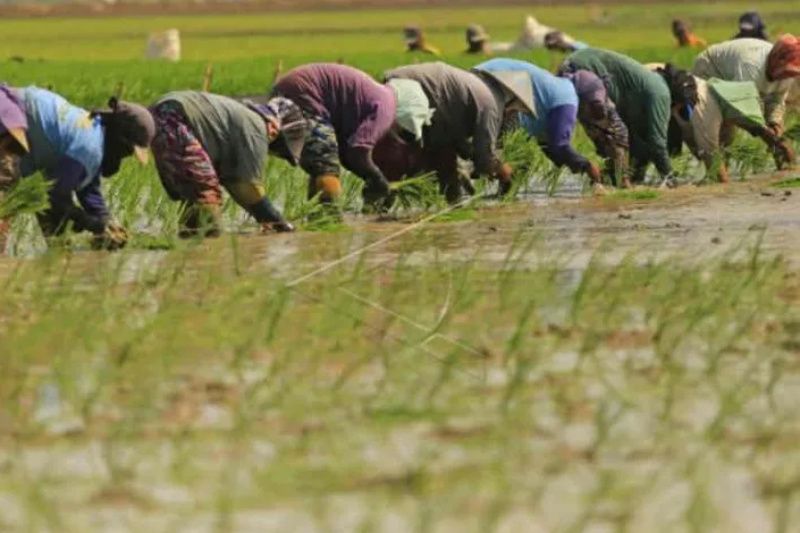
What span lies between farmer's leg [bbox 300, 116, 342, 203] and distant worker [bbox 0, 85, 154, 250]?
1.44 m

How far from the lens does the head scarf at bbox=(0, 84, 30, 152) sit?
28.1 ft

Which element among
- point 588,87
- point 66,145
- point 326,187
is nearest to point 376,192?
point 326,187

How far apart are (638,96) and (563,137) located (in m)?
0.97

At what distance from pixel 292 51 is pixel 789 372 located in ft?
112

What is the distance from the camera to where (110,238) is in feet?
29.6

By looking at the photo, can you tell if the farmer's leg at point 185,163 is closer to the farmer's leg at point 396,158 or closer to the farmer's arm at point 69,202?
the farmer's arm at point 69,202

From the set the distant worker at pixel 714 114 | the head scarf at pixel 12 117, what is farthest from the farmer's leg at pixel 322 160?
the distant worker at pixel 714 114

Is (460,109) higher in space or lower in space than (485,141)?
higher

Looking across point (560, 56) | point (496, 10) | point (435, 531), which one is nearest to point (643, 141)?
point (435, 531)

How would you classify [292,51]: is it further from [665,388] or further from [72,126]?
[665,388]

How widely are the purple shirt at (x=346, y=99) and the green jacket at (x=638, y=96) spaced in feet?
8.57

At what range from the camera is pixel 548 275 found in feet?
24.6

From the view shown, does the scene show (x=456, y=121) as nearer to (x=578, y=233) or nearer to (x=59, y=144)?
(x=578, y=233)

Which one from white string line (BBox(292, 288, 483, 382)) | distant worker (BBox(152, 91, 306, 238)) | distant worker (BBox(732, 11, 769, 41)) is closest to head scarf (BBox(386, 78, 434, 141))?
distant worker (BBox(152, 91, 306, 238))
